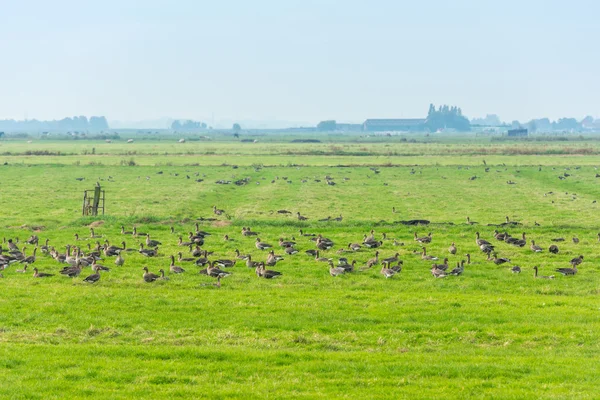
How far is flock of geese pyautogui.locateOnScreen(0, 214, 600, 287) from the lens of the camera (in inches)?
1051

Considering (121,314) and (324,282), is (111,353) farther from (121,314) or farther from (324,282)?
(324,282)

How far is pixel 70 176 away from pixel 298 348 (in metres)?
70.4

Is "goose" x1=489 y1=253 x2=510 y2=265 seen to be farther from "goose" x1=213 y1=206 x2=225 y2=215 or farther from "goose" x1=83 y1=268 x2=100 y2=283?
"goose" x1=213 y1=206 x2=225 y2=215

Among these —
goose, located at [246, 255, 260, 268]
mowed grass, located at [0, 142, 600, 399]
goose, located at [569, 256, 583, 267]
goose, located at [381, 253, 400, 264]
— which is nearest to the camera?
mowed grass, located at [0, 142, 600, 399]

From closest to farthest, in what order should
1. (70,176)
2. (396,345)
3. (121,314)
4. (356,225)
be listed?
(396,345)
(121,314)
(356,225)
(70,176)

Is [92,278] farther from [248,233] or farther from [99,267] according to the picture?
[248,233]

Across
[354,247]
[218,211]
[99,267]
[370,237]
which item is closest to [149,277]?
[99,267]

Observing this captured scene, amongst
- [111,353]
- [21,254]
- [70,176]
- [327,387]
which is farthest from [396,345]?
[70,176]

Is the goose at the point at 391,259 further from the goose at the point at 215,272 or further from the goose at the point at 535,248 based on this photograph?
the goose at the point at 535,248

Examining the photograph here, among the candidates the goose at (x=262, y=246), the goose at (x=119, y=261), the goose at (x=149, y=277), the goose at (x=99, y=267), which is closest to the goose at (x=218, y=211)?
the goose at (x=262, y=246)

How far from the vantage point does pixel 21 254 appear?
29609 mm

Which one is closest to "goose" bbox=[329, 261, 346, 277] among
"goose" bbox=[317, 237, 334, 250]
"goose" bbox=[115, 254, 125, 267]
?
"goose" bbox=[317, 237, 334, 250]

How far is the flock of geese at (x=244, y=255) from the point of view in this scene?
87.6 feet

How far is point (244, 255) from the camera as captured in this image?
31.1 metres
